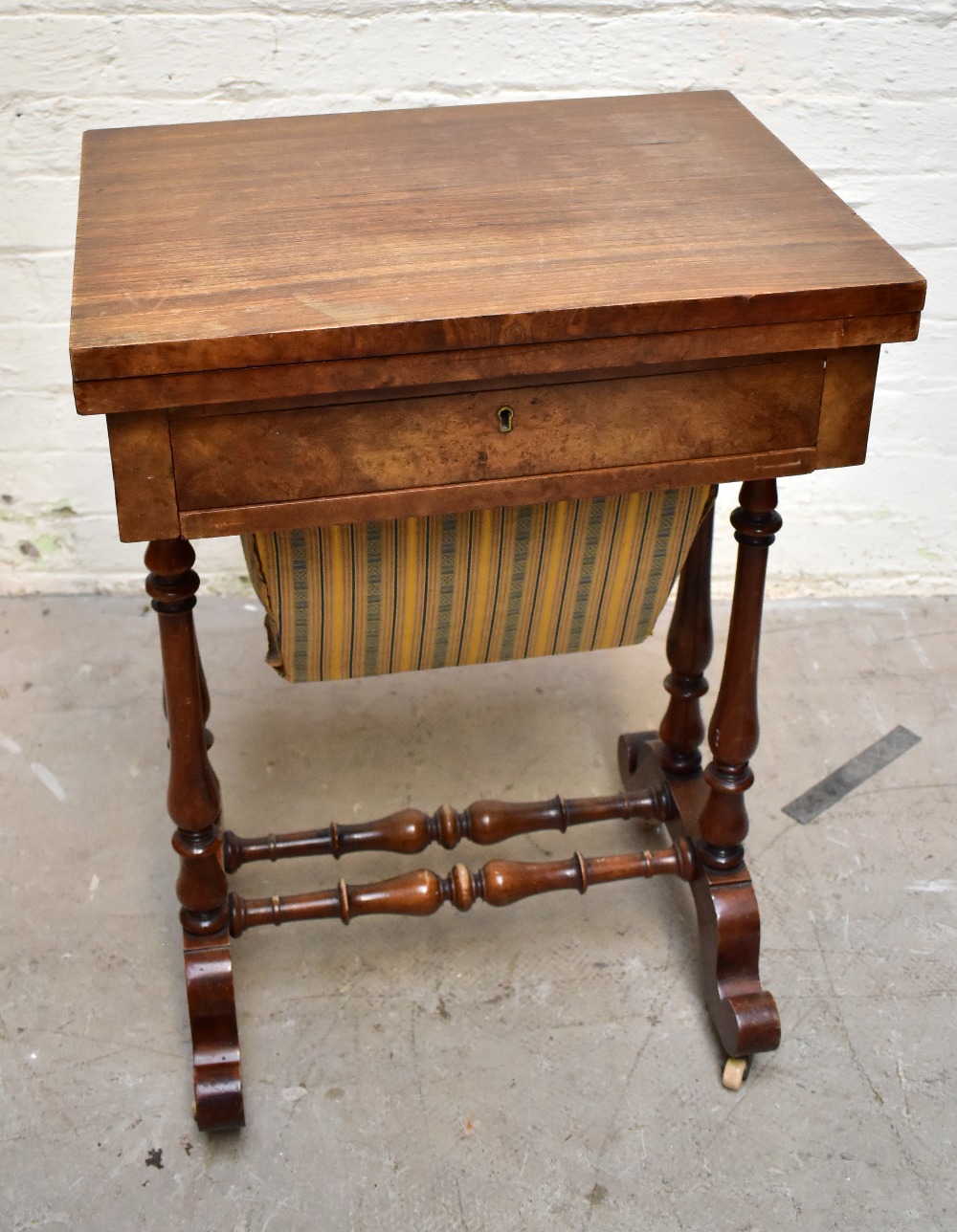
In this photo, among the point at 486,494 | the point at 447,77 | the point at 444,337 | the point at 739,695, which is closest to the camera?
the point at 444,337

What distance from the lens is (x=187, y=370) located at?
142 cm

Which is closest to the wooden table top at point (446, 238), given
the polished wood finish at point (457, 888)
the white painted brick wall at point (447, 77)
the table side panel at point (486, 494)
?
the table side panel at point (486, 494)

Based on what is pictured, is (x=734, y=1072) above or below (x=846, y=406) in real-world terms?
below

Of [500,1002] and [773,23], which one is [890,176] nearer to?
[773,23]

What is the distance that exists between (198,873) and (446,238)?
0.90 m

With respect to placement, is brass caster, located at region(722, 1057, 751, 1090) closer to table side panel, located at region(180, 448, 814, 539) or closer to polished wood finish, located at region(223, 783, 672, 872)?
polished wood finish, located at region(223, 783, 672, 872)

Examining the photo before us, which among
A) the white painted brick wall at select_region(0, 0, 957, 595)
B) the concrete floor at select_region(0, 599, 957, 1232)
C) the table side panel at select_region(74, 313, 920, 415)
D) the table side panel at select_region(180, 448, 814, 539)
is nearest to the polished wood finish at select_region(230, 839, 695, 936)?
the concrete floor at select_region(0, 599, 957, 1232)

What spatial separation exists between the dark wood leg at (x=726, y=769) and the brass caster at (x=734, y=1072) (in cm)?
2

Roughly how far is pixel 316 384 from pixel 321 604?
514 millimetres

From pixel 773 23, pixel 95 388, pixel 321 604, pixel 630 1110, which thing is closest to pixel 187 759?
pixel 321 604

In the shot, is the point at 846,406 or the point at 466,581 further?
the point at 466,581

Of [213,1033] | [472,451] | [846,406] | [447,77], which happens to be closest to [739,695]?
[846,406]

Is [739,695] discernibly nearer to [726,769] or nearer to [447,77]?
[726,769]

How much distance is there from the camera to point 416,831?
2.13 metres
